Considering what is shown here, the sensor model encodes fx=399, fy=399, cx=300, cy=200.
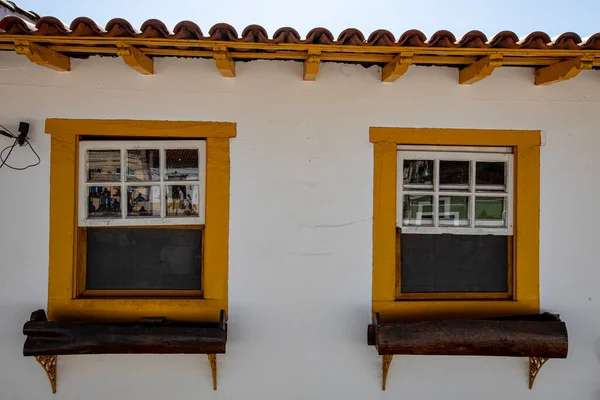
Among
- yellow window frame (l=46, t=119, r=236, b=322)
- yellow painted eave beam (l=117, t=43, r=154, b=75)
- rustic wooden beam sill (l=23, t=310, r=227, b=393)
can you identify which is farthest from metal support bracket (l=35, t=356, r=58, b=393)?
yellow painted eave beam (l=117, t=43, r=154, b=75)

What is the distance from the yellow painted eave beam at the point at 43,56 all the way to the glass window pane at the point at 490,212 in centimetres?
346

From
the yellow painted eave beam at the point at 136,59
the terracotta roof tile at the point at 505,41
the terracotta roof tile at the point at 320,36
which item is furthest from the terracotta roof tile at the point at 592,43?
the yellow painted eave beam at the point at 136,59

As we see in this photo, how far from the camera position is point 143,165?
10.6ft

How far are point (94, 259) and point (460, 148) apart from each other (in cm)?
314

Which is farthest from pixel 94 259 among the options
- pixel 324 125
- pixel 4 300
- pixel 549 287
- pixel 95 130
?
pixel 549 287

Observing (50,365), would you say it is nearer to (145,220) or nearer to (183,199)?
(145,220)

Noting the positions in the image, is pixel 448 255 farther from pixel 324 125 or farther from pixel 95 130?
pixel 95 130

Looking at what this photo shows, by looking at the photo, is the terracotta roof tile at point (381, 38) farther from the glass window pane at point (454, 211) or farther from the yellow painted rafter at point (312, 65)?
the glass window pane at point (454, 211)

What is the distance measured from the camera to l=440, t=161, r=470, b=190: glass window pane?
131 inches

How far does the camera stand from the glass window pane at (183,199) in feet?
10.7

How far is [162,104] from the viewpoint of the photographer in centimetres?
317

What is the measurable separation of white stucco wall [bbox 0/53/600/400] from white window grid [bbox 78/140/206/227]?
9.1 inches

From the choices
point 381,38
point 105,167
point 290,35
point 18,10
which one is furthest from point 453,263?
point 18,10

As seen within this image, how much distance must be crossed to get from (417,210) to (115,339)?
101 inches
